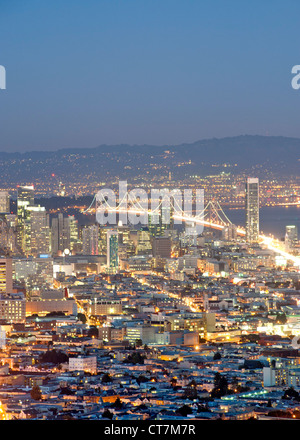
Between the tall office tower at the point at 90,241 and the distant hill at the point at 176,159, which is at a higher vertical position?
the distant hill at the point at 176,159

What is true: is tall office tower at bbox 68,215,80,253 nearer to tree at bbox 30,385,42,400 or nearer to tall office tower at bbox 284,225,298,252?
tall office tower at bbox 284,225,298,252

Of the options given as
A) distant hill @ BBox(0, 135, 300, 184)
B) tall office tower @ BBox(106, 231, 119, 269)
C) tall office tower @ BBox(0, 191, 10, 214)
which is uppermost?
distant hill @ BBox(0, 135, 300, 184)

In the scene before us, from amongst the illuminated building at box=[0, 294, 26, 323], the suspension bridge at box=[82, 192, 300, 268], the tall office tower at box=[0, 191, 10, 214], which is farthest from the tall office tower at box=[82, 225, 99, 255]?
the illuminated building at box=[0, 294, 26, 323]

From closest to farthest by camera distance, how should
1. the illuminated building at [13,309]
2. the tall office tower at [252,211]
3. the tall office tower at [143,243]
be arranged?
the illuminated building at [13,309], the tall office tower at [143,243], the tall office tower at [252,211]

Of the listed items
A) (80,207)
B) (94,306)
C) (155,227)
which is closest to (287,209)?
(80,207)

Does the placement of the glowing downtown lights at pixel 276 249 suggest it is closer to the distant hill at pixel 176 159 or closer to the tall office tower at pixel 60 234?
the tall office tower at pixel 60 234

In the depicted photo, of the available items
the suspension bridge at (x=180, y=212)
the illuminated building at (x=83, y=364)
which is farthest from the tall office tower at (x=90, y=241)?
the illuminated building at (x=83, y=364)

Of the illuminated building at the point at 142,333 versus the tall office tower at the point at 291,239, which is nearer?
the illuminated building at the point at 142,333
